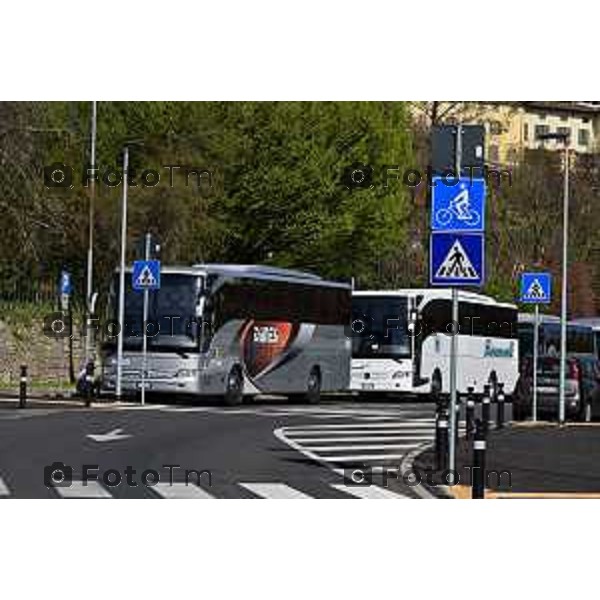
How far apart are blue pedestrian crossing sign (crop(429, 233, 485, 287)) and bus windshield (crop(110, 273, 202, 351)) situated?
15.0 meters

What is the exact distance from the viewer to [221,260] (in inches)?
1187

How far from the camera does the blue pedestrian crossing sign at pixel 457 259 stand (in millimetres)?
17281

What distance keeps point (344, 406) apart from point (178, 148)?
349 inches

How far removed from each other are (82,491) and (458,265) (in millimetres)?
4716

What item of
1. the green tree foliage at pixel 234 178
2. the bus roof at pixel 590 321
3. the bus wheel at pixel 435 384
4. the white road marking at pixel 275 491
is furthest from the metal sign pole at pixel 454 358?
the bus roof at pixel 590 321

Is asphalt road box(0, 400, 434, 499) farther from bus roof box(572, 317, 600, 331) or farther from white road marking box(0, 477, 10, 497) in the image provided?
bus roof box(572, 317, 600, 331)

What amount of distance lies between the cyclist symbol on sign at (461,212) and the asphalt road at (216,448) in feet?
9.84

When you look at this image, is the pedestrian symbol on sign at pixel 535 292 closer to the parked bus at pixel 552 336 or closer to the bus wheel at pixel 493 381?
the parked bus at pixel 552 336

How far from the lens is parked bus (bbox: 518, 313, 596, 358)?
33.2 m

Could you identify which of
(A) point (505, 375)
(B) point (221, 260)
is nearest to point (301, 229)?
(B) point (221, 260)

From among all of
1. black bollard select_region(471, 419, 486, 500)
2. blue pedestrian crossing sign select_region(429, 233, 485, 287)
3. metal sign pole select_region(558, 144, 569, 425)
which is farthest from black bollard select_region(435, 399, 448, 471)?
metal sign pole select_region(558, 144, 569, 425)

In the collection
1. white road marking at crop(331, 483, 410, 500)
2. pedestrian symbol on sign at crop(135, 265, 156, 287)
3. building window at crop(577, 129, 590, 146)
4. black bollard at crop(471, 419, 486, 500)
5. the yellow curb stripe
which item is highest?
building window at crop(577, 129, 590, 146)
